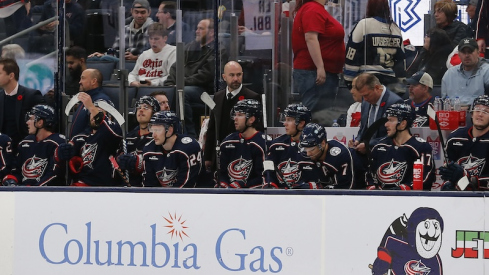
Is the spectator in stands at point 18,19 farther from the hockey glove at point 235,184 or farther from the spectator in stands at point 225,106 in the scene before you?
the hockey glove at point 235,184

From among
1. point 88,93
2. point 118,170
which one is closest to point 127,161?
point 118,170

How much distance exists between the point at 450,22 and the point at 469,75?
0.51 m

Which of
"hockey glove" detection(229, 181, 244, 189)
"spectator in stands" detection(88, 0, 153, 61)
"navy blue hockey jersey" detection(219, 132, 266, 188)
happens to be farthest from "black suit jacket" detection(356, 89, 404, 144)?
"spectator in stands" detection(88, 0, 153, 61)

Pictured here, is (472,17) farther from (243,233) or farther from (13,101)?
(13,101)

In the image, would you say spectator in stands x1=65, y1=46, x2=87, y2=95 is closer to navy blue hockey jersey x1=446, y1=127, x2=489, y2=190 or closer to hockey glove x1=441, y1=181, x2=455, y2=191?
navy blue hockey jersey x1=446, y1=127, x2=489, y2=190

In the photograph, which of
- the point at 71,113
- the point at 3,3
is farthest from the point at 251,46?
the point at 3,3

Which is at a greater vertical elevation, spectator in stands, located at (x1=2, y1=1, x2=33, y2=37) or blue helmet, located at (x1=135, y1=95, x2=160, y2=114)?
spectator in stands, located at (x1=2, y1=1, x2=33, y2=37)

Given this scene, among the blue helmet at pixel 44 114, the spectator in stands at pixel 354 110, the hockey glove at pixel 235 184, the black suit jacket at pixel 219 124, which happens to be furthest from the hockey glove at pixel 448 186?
the blue helmet at pixel 44 114

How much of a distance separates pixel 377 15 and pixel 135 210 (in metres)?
2.64

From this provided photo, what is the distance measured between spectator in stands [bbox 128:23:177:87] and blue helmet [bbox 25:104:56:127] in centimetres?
72

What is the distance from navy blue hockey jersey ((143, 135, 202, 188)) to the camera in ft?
23.8

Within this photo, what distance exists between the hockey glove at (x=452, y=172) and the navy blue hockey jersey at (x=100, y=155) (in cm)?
259

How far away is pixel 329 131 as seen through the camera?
24.9 ft

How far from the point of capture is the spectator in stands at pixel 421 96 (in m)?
7.41
